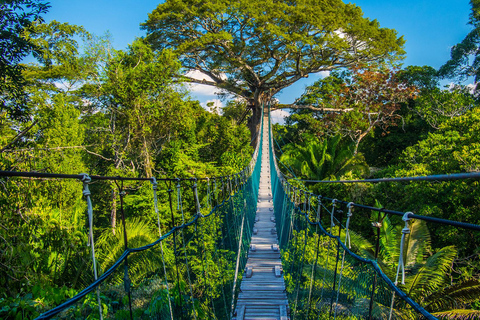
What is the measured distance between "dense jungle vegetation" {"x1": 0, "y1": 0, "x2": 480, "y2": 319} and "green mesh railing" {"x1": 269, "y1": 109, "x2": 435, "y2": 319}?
2.53ft

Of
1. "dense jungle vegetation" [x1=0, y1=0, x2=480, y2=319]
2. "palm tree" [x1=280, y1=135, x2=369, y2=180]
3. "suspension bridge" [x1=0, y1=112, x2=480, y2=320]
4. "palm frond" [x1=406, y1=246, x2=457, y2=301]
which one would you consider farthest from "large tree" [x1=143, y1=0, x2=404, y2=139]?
"palm frond" [x1=406, y1=246, x2=457, y2=301]

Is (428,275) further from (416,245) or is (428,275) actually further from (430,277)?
(416,245)

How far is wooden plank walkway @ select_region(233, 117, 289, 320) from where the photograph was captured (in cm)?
296

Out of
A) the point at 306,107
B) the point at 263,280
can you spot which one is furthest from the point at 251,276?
the point at 306,107

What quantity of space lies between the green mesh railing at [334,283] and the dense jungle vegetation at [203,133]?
30.4 inches

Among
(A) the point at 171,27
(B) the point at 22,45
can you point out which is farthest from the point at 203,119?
(B) the point at 22,45

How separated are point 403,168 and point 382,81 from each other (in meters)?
3.90

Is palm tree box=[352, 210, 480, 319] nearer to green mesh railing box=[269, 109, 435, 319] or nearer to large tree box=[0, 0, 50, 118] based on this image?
green mesh railing box=[269, 109, 435, 319]

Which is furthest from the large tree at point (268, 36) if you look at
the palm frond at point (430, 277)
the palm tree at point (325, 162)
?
the palm frond at point (430, 277)

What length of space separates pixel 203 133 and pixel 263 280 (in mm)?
6266

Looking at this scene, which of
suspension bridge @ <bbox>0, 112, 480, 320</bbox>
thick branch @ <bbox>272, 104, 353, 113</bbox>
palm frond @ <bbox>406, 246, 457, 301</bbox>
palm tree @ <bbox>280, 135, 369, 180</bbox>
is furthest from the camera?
thick branch @ <bbox>272, 104, 353, 113</bbox>

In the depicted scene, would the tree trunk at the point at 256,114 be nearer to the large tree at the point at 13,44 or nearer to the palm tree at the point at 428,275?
the palm tree at the point at 428,275

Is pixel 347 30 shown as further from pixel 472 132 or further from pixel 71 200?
pixel 71 200

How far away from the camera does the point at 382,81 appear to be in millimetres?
9422
